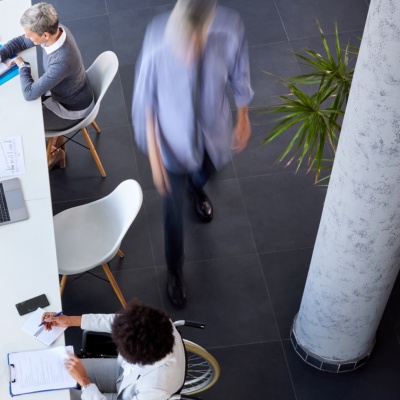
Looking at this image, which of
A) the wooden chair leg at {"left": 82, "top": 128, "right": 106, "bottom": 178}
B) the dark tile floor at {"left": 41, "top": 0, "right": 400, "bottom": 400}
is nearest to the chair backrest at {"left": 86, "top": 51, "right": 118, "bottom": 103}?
the wooden chair leg at {"left": 82, "top": 128, "right": 106, "bottom": 178}

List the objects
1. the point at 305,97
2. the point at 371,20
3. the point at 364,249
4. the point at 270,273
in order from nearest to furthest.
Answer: the point at 371,20 < the point at 364,249 < the point at 305,97 < the point at 270,273

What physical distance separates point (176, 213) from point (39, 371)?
111 cm

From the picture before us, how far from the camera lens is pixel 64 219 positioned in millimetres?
3750

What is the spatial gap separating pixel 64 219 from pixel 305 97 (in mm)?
1449

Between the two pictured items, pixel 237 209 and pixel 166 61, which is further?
pixel 237 209

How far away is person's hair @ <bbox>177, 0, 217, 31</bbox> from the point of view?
2.79 metres

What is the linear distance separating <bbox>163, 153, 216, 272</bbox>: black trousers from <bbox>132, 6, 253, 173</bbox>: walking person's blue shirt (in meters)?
0.09

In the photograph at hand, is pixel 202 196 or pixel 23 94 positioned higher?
pixel 23 94

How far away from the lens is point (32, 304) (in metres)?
3.05

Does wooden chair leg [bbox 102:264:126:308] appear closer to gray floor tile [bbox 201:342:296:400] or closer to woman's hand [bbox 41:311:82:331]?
gray floor tile [bbox 201:342:296:400]

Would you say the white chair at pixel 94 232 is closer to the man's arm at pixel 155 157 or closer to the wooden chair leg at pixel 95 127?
the man's arm at pixel 155 157

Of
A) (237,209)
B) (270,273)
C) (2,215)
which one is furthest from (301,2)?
(2,215)

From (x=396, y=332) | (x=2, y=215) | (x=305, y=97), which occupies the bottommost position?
(x=396, y=332)

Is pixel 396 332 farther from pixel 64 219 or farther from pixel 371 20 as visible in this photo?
pixel 371 20
